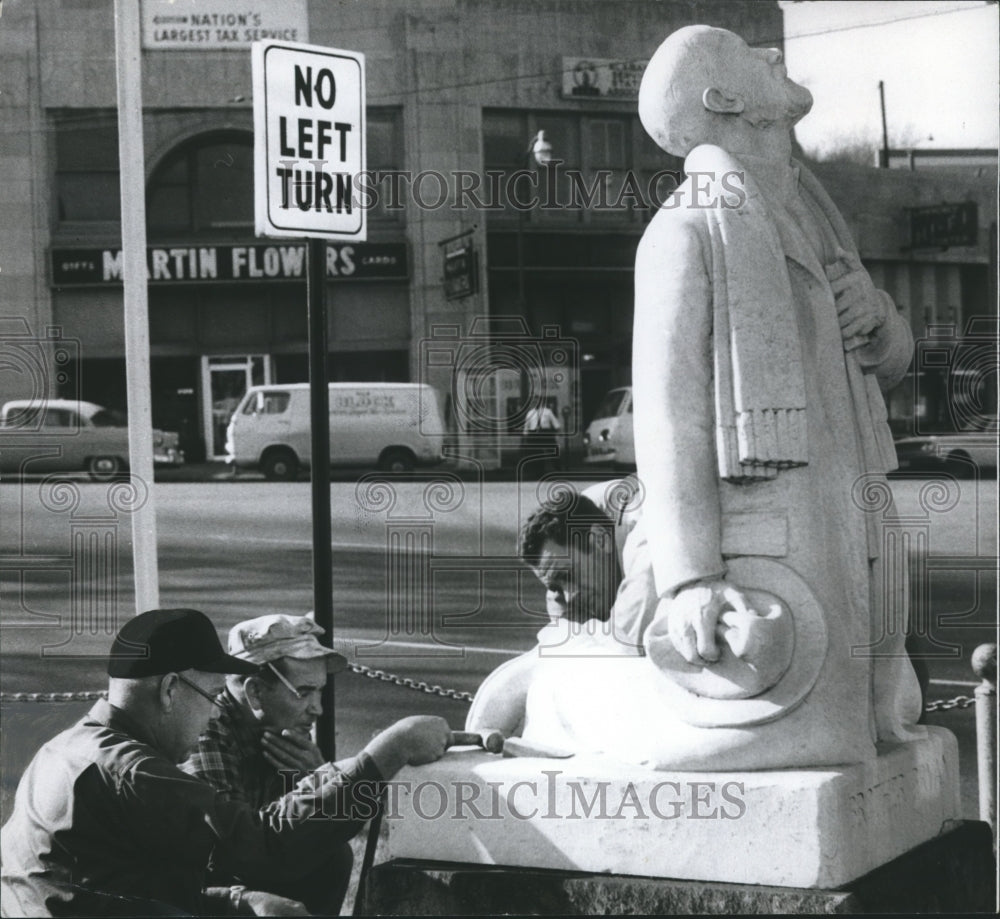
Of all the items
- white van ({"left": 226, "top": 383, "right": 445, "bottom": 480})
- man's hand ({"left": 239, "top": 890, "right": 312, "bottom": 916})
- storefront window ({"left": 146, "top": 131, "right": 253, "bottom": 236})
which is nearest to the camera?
man's hand ({"left": 239, "top": 890, "right": 312, "bottom": 916})

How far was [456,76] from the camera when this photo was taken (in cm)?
1591

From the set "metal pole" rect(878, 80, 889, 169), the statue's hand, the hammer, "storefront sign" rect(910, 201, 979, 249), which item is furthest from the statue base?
"storefront sign" rect(910, 201, 979, 249)

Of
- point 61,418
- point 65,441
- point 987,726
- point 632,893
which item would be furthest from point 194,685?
point 61,418

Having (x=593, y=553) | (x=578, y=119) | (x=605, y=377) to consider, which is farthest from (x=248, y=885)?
(x=605, y=377)

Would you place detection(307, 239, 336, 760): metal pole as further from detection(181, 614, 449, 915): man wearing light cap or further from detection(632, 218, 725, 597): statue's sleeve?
detection(632, 218, 725, 597): statue's sleeve

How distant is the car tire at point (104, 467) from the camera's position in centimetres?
1088

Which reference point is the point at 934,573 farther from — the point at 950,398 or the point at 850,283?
the point at 850,283

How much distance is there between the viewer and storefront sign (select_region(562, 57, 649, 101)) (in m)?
14.3

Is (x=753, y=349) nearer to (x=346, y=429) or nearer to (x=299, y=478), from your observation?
(x=346, y=429)

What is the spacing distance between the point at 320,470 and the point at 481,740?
1.33 metres

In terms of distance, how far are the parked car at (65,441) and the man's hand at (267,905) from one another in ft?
8.02

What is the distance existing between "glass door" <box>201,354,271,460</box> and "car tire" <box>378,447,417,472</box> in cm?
374

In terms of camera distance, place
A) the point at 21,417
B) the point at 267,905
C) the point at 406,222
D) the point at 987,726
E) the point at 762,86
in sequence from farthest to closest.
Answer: the point at 406,222
the point at 21,417
the point at 987,726
the point at 762,86
the point at 267,905

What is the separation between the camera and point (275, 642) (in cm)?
381
